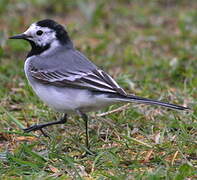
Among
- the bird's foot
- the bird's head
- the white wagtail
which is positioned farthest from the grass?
the bird's head

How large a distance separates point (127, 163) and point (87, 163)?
0.37 meters

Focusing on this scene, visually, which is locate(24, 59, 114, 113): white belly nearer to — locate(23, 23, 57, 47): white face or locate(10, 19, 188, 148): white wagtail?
locate(10, 19, 188, 148): white wagtail

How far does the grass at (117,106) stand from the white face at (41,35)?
0.81 metres

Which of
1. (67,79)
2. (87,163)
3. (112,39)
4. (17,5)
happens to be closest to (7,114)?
(67,79)

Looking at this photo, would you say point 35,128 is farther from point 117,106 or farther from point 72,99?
point 117,106

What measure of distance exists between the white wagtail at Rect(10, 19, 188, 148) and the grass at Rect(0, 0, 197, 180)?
338 millimetres

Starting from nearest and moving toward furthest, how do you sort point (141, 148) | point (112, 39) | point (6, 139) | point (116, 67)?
point (141, 148), point (6, 139), point (116, 67), point (112, 39)

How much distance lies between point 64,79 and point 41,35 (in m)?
0.82

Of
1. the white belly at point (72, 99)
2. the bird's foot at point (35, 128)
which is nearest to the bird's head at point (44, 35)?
the white belly at point (72, 99)

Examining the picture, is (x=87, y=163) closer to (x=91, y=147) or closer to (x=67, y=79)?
(x=91, y=147)

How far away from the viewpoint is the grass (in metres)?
4.85

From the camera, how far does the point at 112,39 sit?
9.07 meters

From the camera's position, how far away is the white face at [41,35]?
602cm

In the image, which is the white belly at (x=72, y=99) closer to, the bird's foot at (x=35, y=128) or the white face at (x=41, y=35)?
the bird's foot at (x=35, y=128)
